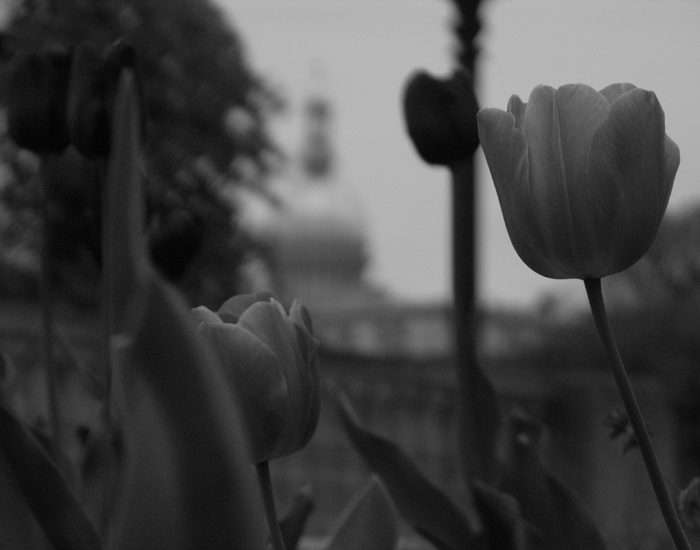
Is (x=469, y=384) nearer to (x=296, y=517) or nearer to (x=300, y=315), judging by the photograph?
(x=296, y=517)

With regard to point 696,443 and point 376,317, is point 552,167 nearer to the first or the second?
point 696,443

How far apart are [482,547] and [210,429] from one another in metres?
0.47

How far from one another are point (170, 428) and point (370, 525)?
377 mm

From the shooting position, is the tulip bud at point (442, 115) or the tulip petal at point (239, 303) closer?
the tulip petal at point (239, 303)

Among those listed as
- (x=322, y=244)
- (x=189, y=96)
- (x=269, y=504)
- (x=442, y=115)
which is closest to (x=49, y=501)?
(x=269, y=504)

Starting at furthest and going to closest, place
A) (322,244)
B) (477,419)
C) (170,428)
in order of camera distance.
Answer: (322,244), (477,419), (170,428)

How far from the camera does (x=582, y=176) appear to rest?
56cm

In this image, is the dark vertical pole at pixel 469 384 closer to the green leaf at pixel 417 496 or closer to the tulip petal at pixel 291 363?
the green leaf at pixel 417 496

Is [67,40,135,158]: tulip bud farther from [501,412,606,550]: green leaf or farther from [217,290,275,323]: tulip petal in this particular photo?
[501,412,606,550]: green leaf

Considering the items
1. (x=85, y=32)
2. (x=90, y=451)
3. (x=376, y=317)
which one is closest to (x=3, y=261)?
(x=85, y=32)

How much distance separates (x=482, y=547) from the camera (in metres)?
0.81

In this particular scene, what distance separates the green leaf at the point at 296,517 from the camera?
762 mm

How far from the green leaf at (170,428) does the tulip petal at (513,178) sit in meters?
0.22

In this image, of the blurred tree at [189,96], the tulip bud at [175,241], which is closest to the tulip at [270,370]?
the tulip bud at [175,241]
